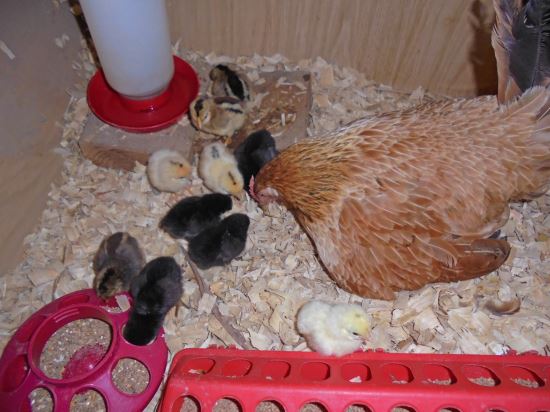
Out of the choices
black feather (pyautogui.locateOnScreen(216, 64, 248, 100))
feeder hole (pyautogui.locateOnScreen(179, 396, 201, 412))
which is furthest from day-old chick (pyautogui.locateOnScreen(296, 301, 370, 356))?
black feather (pyautogui.locateOnScreen(216, 64, 248, 100))

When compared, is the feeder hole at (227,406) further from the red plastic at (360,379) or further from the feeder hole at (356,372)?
the feeder hole at (356,372)

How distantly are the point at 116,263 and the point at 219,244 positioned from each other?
388 millimetres

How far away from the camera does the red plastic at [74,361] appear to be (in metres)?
1.64

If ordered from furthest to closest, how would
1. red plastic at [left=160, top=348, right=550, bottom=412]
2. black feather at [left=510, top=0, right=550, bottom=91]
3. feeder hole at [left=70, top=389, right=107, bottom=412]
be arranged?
feeder hole at [left=70, top=389, right=107, bottom=412] < black feather at [left=510, top=0, right=550, bottom=91] < red plastic at [left=160, top=348, right=550, bottom=412]

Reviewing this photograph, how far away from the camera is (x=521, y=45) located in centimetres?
163

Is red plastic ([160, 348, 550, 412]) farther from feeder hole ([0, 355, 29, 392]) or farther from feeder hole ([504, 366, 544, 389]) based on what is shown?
feeder hole ([0, 355, 29, 392])

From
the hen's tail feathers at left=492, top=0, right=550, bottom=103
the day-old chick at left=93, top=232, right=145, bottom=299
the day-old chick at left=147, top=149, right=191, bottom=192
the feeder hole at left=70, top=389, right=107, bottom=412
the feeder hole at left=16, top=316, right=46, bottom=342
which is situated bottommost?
the feeder hole at left=70, top=389, right=107, bottom=412

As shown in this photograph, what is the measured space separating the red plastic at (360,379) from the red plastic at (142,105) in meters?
1.04

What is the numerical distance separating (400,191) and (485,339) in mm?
711

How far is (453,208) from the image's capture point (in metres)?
1.62

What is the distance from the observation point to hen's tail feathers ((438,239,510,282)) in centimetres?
163

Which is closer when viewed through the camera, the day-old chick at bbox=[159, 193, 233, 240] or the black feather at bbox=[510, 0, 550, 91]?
the black feather at bbox=[510, 0, 550, 91]

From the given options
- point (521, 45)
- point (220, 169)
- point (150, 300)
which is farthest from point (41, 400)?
point (521, 45)

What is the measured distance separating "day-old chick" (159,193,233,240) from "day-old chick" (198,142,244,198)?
0.07 metres
